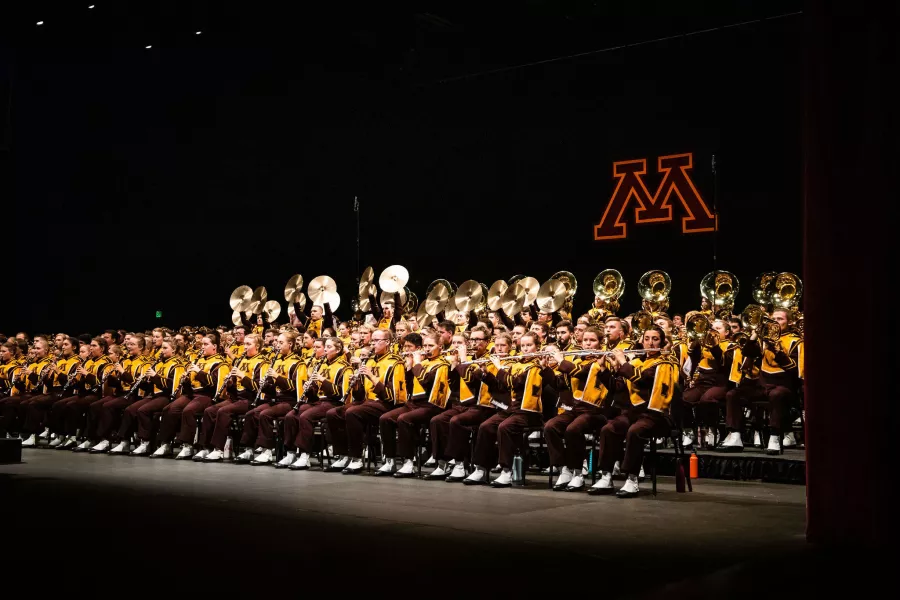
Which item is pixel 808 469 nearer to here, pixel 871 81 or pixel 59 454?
pixel 871 81

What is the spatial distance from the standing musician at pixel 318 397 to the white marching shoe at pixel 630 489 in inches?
114

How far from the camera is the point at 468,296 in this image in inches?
444

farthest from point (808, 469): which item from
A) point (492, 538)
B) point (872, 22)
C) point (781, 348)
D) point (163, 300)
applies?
point (163, 300)

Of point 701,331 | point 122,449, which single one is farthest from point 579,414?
point 122,449

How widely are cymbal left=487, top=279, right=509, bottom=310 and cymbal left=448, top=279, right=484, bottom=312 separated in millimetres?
139

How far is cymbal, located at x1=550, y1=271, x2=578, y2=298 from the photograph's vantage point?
1073 cm

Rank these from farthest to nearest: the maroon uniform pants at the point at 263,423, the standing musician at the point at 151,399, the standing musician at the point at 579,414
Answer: the standing musician at the point at 151,399 → the maroon uniform pants at the point at 263,423 → the standing musician at the point at 579,414

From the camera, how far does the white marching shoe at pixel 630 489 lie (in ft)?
22.2

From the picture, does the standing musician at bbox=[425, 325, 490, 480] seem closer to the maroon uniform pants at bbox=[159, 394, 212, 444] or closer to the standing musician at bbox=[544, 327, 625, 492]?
the standing musician at bbox=[544, 327, 625, 492]

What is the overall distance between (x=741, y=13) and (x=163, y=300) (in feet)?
31.1

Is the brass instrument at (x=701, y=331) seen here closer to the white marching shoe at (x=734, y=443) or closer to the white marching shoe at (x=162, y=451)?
the white marching shoe at (x=734, y=443)

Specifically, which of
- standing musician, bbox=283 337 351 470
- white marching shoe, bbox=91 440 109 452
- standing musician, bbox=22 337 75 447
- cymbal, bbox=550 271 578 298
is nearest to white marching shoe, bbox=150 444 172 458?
white marching shoe, bbox=91 440 109 452

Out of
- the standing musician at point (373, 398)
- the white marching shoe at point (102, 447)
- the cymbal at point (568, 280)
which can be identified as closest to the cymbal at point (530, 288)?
the cymbal at point (568, 280)

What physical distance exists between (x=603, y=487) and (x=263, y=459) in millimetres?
3690
